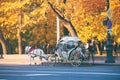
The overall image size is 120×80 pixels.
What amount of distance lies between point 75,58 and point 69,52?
57 cm

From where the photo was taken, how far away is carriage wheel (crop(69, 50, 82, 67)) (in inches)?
1007

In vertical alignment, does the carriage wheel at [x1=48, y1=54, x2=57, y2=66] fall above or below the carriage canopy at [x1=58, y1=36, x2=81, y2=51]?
below

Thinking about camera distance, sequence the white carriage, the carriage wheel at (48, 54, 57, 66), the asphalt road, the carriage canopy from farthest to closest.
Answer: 1. the carriage canopy
2. the carriage wheel at (48, 54, 57, 66)
3. the white carriage
4. the asphalt road

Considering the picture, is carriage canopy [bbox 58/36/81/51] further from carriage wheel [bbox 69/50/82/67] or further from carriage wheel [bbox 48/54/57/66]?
carriage wheel [bbox 69/50/82/67]

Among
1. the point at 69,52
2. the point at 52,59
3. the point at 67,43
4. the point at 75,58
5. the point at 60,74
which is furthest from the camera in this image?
the point at 67,43

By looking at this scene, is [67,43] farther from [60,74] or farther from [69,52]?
[60,74]

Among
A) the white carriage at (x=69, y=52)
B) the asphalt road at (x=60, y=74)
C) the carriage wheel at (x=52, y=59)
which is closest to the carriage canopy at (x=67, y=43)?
the white carriage at (x=69, y=52)

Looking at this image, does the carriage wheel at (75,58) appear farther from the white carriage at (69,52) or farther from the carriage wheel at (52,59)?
the carriage wheel at (52,59)

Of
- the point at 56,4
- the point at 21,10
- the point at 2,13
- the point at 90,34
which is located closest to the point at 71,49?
the point at 56,4

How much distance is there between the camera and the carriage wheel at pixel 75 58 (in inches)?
1007

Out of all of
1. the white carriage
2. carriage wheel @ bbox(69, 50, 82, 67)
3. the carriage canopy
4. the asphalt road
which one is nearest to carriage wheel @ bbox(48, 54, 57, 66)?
the white carriage

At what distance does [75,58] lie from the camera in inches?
1013

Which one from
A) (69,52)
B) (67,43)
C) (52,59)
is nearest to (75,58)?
(69,52)

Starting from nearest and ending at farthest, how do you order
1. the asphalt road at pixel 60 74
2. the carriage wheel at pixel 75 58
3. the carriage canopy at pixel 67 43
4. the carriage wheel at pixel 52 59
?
the asphalt road at pixel 60 74 → the carriage wheel at pixel 75 58 → the carriage wheel at pixel 52 59 → the carriage canopy at pixel 67 43
